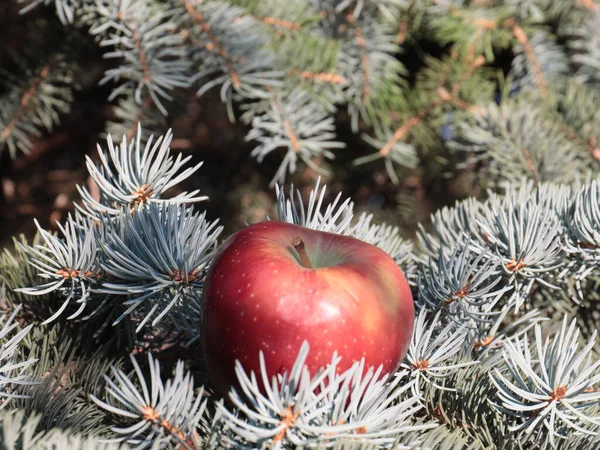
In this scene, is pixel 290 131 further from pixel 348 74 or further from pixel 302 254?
pixel 302 254

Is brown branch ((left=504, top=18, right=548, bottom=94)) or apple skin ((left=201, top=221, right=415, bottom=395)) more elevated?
apple skin ((left=201, top=221, right=415, bottom=395))

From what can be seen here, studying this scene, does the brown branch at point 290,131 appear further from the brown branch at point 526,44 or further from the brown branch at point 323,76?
the brown branch at point 526,44

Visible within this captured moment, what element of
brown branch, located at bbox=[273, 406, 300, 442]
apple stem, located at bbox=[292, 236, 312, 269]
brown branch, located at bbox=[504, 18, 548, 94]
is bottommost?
brown branch, located at bbox=[504, 18, 548, 94]

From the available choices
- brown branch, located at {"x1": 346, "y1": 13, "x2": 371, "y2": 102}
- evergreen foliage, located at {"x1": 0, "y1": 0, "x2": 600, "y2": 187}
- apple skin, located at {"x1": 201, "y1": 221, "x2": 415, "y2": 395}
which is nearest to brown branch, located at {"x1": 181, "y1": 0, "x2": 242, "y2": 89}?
evergreen foliage, located at {"x1": 0, "y1": 0, "x2": 600, "y2": 187}

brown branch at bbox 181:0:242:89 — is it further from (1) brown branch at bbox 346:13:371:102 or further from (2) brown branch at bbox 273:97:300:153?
(1) brown branch at bbox 346:13:371:102

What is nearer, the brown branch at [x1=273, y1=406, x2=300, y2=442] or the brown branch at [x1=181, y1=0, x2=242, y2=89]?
the brown branch at [x1=273, y1=406, x2=300, y2=442]

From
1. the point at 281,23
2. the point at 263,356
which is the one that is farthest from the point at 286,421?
the point at 281,23

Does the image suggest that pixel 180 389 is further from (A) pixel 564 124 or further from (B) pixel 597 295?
(A) pixel 564 124

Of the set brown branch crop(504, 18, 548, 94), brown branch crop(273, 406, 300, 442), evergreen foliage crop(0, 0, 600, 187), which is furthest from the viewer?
brown branch crop(504, 18, 548, 94)
